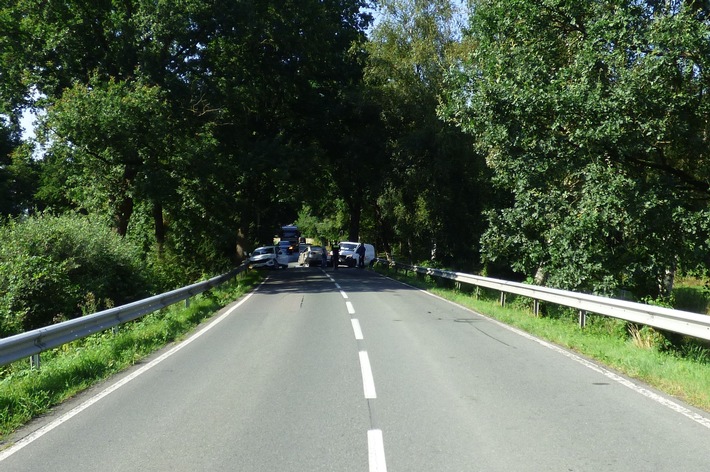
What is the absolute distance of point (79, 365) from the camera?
340 inches

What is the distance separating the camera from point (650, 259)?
14344mm

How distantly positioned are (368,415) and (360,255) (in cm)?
3453

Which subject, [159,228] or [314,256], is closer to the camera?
[159,228]

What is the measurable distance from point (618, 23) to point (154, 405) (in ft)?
40.7

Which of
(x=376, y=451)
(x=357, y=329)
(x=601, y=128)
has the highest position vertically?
(x=601, y=128)

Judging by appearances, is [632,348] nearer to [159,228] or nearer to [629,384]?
[629,384]

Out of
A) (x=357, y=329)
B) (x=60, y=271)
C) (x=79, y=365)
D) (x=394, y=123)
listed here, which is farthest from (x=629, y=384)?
(x=394, y=123)

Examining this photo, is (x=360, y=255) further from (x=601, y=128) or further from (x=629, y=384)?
(x=629, y=384)

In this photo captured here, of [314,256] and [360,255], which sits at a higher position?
[360,255]

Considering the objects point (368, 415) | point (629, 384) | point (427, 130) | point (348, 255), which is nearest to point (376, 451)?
point (368, 415)

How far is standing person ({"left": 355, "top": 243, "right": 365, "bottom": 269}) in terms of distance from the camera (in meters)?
40.2

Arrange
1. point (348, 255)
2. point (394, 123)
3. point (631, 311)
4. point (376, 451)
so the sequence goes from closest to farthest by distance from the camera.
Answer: point (376, 451), point (631, 311), point (394, 123), point (348, 255)

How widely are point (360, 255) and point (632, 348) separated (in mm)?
30724

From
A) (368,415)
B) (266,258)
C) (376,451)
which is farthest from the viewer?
(266,258)
